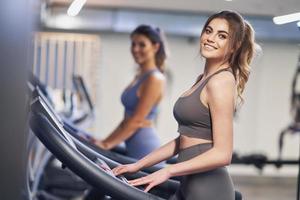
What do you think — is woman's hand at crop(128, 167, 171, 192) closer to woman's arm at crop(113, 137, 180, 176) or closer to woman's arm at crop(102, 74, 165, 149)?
woman's arm at crop(113, 137, 180, 176)

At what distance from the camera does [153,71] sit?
2492 mm

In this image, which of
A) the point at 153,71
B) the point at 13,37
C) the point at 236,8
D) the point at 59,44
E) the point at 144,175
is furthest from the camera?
the point at 59,44

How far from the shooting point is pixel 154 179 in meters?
1.66

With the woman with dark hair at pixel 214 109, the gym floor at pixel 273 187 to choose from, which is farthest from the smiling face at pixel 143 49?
the gym floor at pixel 273 187

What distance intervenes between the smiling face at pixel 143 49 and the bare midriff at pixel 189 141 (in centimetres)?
90

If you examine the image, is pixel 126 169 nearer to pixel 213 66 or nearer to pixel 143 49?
pixel 213 66

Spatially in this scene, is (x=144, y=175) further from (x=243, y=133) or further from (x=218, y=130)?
(x=243, y=133)

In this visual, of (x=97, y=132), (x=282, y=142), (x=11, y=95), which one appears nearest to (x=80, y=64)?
(x=97, y=132)

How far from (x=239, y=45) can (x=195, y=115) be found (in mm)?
269

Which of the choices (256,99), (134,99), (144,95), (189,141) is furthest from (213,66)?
(256,99)

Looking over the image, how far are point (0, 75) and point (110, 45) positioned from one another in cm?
636

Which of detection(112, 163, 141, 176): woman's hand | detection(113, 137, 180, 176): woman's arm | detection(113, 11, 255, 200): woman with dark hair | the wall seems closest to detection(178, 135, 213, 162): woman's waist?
detection(113, 11, 255, 200): woman with dark hair

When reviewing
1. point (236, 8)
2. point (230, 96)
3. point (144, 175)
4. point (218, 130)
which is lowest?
point (144, 175)

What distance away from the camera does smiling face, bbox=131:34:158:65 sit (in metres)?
2.53
